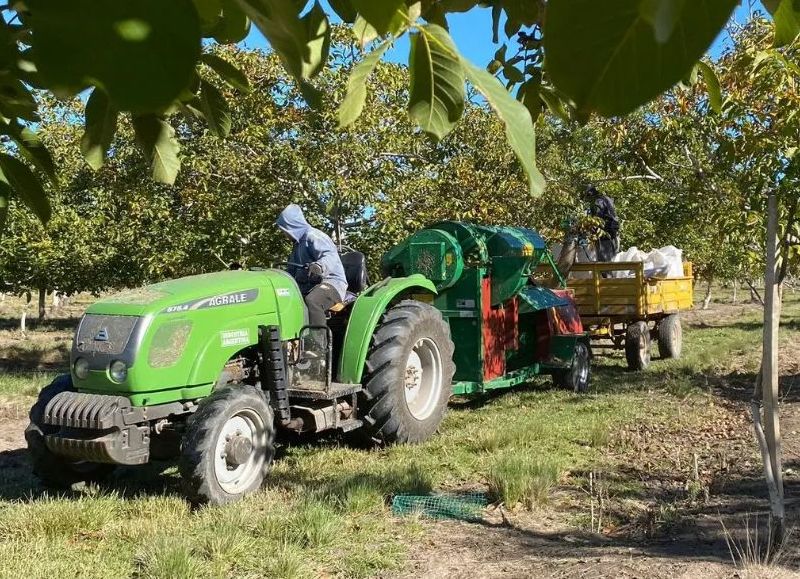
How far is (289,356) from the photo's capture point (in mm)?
5664

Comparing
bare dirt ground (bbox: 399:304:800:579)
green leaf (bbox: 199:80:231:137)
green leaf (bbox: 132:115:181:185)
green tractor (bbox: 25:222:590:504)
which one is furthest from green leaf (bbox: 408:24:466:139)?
green tractor (bbox: 25:222:590:504)

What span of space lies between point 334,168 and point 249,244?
1.37m

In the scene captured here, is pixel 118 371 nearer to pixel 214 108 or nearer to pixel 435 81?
pixel 214 108

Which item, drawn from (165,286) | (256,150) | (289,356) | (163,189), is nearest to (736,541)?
(289,356)

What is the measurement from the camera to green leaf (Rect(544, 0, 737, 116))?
512 mm

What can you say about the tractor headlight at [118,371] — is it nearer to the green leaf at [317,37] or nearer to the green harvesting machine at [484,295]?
the green harvesting machine at [484,295]

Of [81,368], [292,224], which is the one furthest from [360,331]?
[81,368]

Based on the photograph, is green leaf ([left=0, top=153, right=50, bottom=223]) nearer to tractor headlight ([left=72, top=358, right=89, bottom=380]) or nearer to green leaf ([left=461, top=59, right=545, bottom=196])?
green leaf ([left=461, top=59, right=545, bottom=196])

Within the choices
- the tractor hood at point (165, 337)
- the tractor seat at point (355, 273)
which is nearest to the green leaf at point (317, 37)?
the tractor hood at point (165, 337)

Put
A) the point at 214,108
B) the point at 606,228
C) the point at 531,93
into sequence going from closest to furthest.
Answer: the point at 214,108
the point at 531,93
the point at 606,228

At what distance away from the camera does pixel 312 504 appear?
4.35 meters

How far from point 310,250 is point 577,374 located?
3.80m

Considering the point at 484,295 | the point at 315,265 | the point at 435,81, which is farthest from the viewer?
the point at 484,295

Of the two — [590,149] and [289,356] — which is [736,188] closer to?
[289,356]
